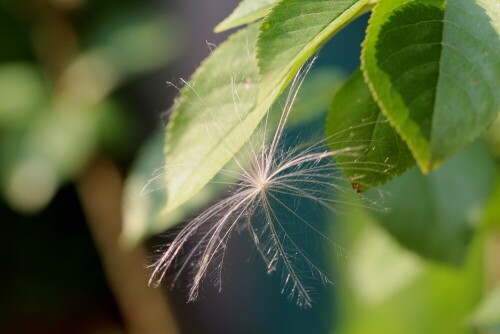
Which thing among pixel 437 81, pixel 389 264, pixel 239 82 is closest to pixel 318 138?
→ pixel 239 82

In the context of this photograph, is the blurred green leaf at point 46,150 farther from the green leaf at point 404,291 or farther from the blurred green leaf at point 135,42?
the green leaf at point 404,291

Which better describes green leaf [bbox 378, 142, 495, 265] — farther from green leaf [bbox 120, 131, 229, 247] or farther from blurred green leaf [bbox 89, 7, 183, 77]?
blurred green leaf [bbox 89, 7, 183, 77]

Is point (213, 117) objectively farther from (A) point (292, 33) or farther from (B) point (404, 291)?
(B) point (404, 291)

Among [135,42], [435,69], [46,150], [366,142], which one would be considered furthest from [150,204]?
[135,42]

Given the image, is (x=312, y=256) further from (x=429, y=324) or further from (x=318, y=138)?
(x=429, y=324)

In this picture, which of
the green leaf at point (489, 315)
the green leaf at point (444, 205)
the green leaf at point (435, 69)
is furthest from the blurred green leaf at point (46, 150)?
the green leaf at point (435, 69)

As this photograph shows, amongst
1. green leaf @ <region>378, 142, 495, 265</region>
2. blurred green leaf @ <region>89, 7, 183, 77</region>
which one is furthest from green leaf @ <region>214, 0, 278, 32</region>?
blurred green leaf @ <region>89, 7, 183, 77</region>
